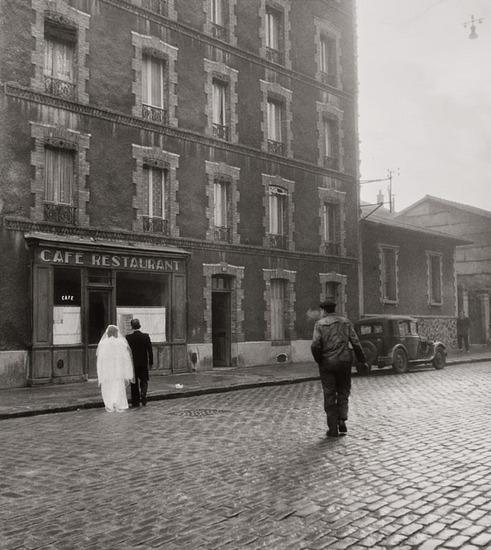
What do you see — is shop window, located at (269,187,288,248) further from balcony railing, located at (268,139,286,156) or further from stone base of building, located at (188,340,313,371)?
stone base of building, located at (188,340,313,371)

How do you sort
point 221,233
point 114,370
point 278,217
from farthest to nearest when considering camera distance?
point 278,217, point 221,233, point 114,370

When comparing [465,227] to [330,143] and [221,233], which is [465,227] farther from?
[221,233]

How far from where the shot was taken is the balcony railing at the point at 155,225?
1986 cm

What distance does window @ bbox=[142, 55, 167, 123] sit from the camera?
66.9ft

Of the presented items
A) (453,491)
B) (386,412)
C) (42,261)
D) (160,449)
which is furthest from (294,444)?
(42,261)

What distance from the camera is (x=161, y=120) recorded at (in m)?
20.7

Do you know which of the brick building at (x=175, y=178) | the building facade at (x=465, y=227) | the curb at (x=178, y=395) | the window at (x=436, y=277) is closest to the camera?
the curb at (x=178, y=395)

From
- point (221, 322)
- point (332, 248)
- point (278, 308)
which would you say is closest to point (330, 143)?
point (332, 248)

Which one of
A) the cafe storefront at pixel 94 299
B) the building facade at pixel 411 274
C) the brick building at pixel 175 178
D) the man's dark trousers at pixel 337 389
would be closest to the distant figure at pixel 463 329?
the building facade at pixel 411 274

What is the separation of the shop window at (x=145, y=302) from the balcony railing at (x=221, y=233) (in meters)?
2.69

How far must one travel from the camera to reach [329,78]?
27.4m

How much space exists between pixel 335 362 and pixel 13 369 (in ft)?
33.5

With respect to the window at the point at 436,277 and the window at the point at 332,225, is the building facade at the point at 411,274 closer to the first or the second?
the window at the point at 436,277

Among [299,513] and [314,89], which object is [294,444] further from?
[314,89]
